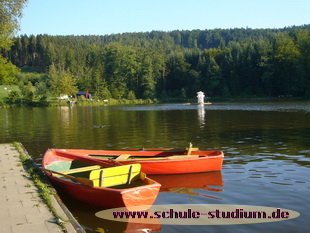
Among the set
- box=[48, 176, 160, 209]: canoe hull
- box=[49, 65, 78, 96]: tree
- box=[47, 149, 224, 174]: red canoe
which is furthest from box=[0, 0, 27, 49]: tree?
box=[49, 65, 78, 96]: tree

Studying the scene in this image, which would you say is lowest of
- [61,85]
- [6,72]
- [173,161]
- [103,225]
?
[103,225]

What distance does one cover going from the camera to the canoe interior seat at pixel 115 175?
9648 millimetres

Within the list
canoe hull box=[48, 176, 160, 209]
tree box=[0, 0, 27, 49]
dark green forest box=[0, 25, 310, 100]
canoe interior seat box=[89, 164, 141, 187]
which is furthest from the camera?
dark green forest box=[0, 25, 310, 100]

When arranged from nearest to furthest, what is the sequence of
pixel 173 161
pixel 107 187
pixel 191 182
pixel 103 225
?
1. pixel 103 225
2. pixel 107 187
3. pixel 191 182
4. pixel 173 161

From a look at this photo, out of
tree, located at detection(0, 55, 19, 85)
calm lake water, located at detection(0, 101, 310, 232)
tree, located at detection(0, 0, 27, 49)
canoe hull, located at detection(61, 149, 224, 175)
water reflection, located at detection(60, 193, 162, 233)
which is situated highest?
tree, located at detection(0, 0, 27, 49)

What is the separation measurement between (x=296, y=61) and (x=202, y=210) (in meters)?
95.4

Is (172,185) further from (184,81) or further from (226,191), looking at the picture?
(184,81)

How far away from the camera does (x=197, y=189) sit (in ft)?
37.5

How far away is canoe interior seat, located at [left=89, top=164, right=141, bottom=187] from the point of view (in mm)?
9648

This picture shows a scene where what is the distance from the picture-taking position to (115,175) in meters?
9.86

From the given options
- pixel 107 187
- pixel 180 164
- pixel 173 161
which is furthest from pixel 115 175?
pixel 180 164

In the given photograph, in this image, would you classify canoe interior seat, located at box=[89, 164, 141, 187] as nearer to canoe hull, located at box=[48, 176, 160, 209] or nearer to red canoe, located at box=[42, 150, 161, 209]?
red canoe, located at box=[42, 150, 161, 209]

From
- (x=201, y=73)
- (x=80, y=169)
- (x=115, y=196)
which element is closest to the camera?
(x=115, y=196)

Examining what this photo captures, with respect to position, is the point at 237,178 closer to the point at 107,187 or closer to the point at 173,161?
the point at 173,161
